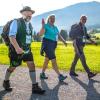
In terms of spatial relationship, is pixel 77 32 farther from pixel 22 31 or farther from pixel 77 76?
pixel 22 31

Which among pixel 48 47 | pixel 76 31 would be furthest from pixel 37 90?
pixel 76 31

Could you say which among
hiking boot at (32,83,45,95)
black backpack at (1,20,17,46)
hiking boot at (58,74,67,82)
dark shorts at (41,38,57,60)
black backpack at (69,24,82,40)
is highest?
black backpack at (1,20,17,46)

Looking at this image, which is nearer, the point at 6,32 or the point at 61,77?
the point at 6,32

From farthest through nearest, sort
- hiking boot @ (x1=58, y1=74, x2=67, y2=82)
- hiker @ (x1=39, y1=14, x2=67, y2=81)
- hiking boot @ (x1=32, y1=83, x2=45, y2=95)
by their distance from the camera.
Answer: hiker @ (x1=39, y1=14, x2=67, y2=81) → hiking boot @ (x1=58, y1=74, x2=67, y2=82) → hiking boot @ (x1=32, y1=83, x2=45, y2=95)

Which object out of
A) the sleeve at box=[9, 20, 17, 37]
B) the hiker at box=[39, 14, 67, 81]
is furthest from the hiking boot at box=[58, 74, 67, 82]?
the sleeve at box=[9, 20, 17, 37]

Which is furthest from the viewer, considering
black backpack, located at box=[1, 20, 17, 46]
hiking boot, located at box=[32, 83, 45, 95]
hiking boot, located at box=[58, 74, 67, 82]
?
hiking boot, located at box=[58, 74, 67, 82]

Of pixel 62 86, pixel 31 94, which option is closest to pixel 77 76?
pixel 62 86

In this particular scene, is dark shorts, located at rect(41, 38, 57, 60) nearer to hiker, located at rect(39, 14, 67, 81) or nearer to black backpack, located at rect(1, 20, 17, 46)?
hiker, located at rect(39, 14, 67, 81)

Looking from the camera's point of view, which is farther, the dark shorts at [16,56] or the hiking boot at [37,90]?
the dark shorts at [16,56]

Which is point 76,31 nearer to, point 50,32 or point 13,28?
point 50,32

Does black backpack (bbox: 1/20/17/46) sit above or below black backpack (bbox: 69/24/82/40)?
above

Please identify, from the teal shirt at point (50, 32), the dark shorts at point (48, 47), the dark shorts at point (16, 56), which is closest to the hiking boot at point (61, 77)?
the dark shorts at point (48, 47)

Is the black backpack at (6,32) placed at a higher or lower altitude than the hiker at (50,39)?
higher

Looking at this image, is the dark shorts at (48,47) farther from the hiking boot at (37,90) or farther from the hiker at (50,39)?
the hiking boot at (37,90)
